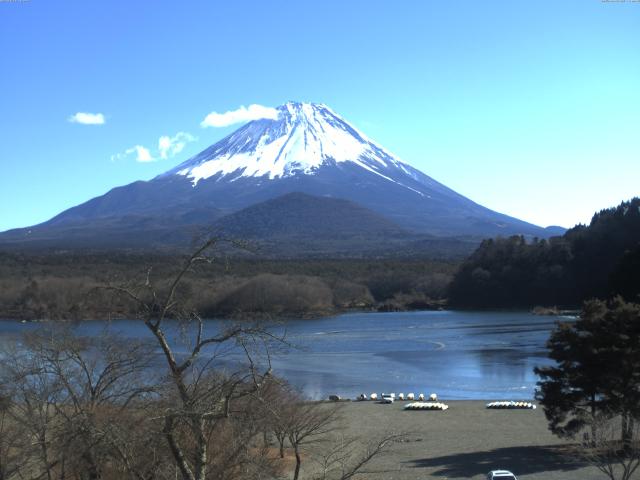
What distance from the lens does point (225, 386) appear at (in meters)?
4.47

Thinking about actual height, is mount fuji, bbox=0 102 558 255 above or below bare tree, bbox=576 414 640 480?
above

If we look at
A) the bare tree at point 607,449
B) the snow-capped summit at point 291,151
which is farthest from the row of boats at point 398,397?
the snow-capped summit at point 291,151

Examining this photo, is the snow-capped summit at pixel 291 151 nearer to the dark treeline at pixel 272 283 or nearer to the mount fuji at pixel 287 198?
the mount fuji at pixel 287 198

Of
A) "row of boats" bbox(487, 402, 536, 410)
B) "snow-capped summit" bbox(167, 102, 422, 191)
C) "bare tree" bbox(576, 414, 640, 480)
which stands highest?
"snow-capped summit" bbox(167, 102, 422, 191)

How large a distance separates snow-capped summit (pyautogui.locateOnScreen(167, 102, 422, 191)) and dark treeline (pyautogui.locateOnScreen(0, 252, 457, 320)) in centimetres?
7091

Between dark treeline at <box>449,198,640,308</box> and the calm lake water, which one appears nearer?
the calm lake water

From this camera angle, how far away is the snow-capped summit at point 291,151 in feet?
481

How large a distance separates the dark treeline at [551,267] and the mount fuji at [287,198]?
134 ft

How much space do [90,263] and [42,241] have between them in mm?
40427

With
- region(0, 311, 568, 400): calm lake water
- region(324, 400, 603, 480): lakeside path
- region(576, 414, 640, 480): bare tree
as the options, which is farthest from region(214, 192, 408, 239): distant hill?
region(576, 414, 640, 480): bare tree

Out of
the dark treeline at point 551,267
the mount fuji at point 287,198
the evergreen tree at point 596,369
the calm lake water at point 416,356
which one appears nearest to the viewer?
the evergreen tree at point 596,369

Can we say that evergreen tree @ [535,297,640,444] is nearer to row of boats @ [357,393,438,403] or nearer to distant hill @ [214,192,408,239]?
row of boats @ [357,393,438,403]

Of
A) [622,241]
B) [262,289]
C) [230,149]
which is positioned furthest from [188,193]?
[622,241]

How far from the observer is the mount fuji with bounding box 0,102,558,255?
354 ft
